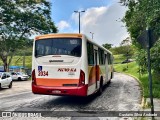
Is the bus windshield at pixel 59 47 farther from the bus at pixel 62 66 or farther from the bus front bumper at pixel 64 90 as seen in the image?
the bus front bumper at pixel 64 90

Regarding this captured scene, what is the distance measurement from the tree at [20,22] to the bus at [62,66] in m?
28.6

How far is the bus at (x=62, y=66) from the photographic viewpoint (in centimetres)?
1299

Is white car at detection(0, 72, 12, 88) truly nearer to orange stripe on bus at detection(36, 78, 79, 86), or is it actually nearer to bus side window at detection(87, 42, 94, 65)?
bus side window at detection(87, 42, 94, 65)

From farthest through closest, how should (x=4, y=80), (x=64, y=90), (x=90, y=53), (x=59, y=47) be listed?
(x=4, y=80)
(x=90, y=53)
(x=59, y=47)
(x=64, y=90)

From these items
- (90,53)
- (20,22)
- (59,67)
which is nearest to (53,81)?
(59,67)

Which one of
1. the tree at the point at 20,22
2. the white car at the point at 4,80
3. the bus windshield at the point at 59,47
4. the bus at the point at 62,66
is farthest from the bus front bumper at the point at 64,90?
the tree at the point at 20,22

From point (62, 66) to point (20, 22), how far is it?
1209 inches

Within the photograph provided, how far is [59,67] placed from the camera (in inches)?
519

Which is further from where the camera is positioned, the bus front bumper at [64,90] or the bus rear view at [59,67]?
the bus rear view at [59,67]

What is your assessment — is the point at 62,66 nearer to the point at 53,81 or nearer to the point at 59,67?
the point at 59,67

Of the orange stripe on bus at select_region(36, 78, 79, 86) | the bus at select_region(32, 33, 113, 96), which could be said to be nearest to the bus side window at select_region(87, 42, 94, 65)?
the bus at select_region(32, 33, 113, 96)

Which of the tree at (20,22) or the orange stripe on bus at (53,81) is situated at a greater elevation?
the tree at (20,22)

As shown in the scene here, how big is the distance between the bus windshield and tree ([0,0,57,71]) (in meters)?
28.6

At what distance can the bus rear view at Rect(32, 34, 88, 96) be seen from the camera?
12984mm
